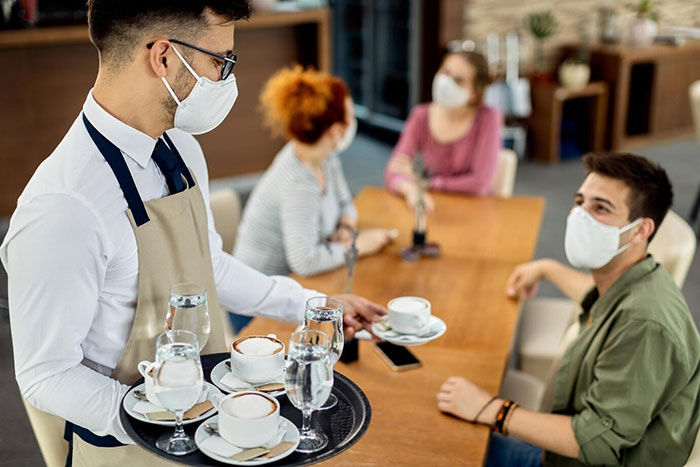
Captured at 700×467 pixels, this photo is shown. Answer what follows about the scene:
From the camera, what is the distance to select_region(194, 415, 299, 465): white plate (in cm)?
125

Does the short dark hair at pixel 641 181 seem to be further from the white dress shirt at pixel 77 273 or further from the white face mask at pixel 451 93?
the white face mask at pixel 451 93

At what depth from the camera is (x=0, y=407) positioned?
3.37m

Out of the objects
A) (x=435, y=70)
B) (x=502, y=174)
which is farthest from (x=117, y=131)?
(x=435, y=70)

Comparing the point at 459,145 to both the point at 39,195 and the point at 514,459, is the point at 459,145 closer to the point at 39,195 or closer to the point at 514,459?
the point at 514,459

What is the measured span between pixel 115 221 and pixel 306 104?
5.35 ft

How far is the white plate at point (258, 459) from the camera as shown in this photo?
125 centimetres

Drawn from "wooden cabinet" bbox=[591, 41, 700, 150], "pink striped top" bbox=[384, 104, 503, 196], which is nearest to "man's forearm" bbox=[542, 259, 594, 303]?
"pink striped top" bbox=[384, 104, 503, 196]

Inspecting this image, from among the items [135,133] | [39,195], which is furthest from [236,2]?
[39,195]

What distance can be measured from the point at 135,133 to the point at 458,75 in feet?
8.34

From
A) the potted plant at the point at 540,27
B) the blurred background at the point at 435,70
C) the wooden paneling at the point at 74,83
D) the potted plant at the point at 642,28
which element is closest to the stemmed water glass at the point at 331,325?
the blurred background at the point at 435,70

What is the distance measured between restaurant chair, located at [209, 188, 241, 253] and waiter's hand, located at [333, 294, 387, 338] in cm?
136

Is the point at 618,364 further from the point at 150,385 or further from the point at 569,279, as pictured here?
the point at 150,385

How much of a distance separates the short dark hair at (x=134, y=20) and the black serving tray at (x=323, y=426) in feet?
1.94

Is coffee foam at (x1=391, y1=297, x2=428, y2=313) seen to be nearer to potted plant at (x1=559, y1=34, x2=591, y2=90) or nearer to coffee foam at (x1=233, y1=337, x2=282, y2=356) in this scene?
coffee foam at (x1=233, y1=337, x2=282, y2=356)
